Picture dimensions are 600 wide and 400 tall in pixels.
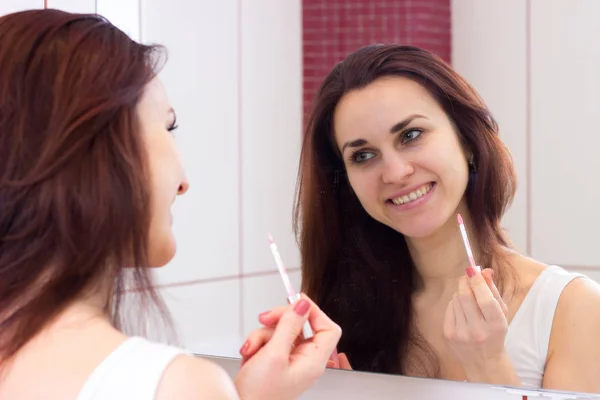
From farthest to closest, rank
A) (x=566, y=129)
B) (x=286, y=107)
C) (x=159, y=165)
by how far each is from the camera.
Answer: (x=286, y=107), (x=566, y=129), (x=159, y=165)

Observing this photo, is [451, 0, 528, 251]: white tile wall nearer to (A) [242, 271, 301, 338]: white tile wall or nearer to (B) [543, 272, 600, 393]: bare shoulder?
(B) [543, 272, 600, 393]: bare shoulder

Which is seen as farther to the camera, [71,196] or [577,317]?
[577,317]

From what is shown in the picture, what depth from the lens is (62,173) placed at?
61 cm

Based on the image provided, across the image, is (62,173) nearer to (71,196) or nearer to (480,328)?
(71,196)

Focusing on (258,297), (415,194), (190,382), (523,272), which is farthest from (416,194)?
(190,382)

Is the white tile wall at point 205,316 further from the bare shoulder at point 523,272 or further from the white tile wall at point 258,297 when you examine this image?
the bare shoulder at point 523,272

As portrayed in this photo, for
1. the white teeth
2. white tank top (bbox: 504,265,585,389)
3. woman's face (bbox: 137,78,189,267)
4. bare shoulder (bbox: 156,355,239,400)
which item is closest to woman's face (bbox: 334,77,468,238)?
the white teeth

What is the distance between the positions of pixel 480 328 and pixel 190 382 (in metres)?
0.36

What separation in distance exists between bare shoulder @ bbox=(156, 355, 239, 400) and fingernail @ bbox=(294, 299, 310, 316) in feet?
0.45

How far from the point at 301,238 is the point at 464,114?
235mm

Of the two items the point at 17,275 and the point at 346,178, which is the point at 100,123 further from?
the point at 346,178

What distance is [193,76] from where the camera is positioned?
38.8 inches

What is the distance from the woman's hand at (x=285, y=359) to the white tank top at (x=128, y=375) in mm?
121

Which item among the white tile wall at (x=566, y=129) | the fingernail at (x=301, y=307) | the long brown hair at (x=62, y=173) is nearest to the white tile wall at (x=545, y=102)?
the white tile wall at (x=566, y=129)
